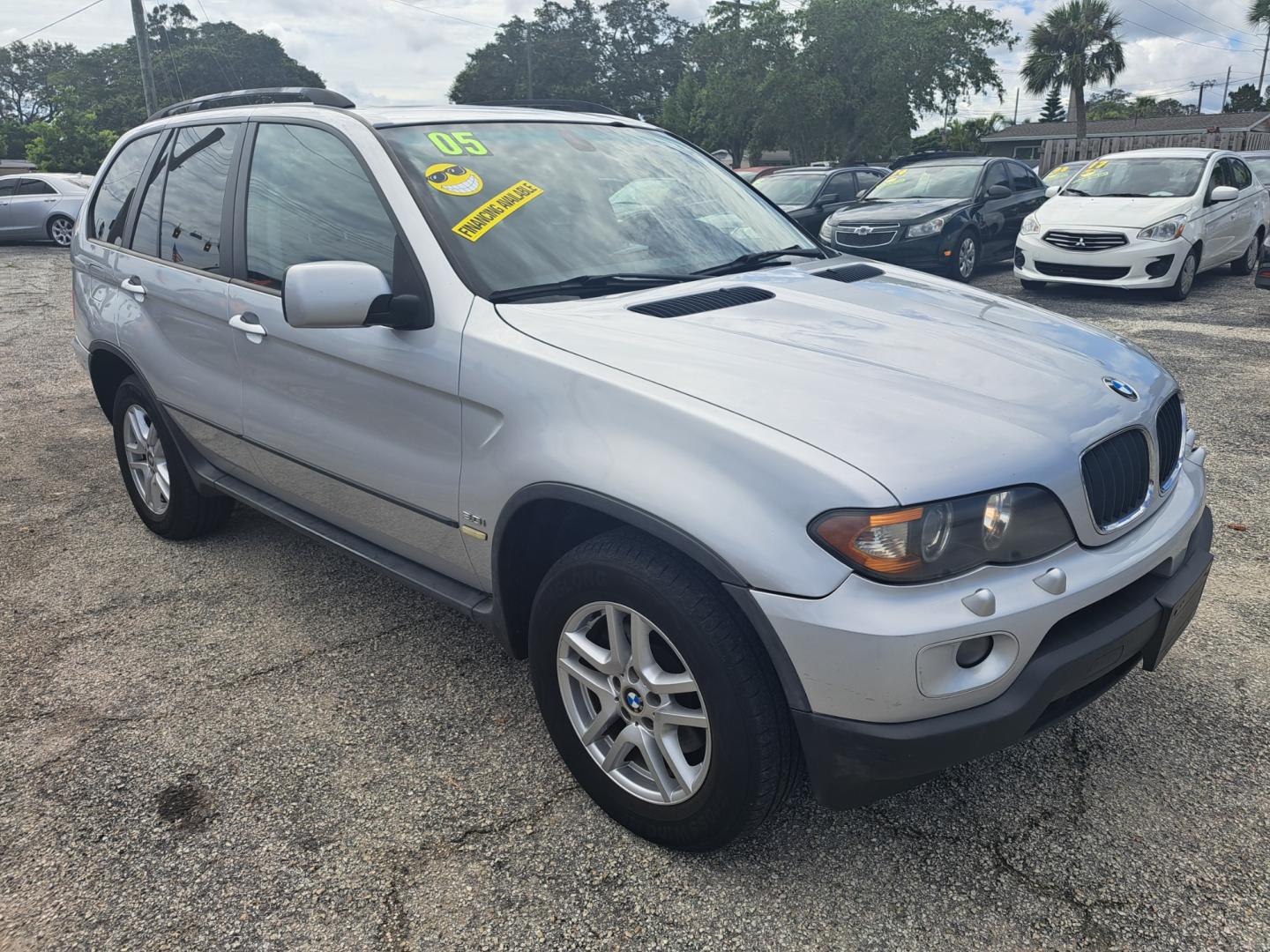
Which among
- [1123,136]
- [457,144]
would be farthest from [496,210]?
[1123,136]

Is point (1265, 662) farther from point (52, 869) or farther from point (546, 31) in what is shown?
point (546, 31)

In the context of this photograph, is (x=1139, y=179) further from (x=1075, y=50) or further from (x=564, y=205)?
A: (x=1075, y=50)

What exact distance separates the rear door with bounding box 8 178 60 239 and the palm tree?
45650 mm

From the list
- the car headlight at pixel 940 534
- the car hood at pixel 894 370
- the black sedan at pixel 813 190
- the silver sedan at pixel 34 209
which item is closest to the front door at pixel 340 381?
the car hood at pixel 894 370

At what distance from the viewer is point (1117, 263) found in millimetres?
9883

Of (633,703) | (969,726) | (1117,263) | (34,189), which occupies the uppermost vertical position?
(34,189)

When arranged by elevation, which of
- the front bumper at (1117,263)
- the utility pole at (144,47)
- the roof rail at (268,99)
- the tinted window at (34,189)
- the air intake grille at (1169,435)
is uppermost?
the utility pole at (144,47)

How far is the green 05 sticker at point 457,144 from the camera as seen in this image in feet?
9.69

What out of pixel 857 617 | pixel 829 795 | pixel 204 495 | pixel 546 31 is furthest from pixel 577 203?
pixel 546 31

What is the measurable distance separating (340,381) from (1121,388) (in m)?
2.14

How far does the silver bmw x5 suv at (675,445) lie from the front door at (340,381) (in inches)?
0.5

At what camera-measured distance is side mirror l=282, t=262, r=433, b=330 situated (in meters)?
2.50

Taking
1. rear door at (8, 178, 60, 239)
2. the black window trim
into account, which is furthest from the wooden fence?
the black window trim

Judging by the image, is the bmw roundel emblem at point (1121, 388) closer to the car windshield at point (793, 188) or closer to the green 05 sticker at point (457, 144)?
the green 05 sticker at point (457, 144)
